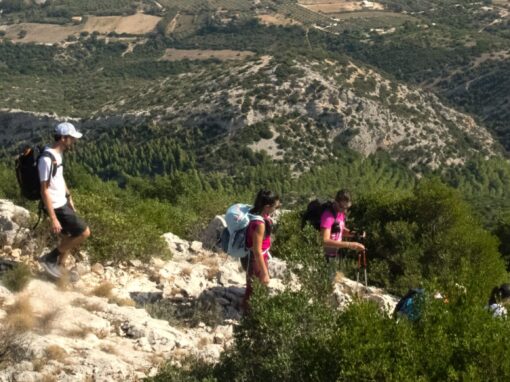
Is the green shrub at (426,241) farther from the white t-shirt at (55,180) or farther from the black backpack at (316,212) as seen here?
the white t-shirt at (55,180)

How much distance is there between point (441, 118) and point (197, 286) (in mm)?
101961

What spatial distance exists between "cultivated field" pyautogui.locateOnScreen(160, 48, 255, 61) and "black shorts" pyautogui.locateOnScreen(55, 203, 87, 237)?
166 meters

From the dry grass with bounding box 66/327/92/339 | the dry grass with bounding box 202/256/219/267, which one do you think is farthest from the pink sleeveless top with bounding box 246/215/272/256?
the dry grass with bounding box 202/256/219/267

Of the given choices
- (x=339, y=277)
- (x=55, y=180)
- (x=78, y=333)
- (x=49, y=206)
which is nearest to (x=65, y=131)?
(x=55, y=180)

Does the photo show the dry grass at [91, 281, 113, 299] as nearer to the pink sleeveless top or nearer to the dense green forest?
the dense green forest

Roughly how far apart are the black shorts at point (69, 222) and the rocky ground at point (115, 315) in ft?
2.70

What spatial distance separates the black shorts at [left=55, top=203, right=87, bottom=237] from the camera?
7.46m

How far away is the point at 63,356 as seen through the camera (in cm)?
632

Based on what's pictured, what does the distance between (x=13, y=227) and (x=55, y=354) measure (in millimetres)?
3652

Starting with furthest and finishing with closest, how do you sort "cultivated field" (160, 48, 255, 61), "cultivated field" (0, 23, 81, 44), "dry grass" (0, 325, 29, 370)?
1. "cultivated field" (0, 23, 81, 44)
2. "cultivated field" (160, 48, 255, 61)
3. "dry grass" (0, 325, 29, 370)

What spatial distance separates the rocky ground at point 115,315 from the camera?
6219 millimetres

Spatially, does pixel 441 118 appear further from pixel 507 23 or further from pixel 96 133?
pixel 507 23

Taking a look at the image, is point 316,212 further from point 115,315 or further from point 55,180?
point 55,180

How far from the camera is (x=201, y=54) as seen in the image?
175625 millimetres
